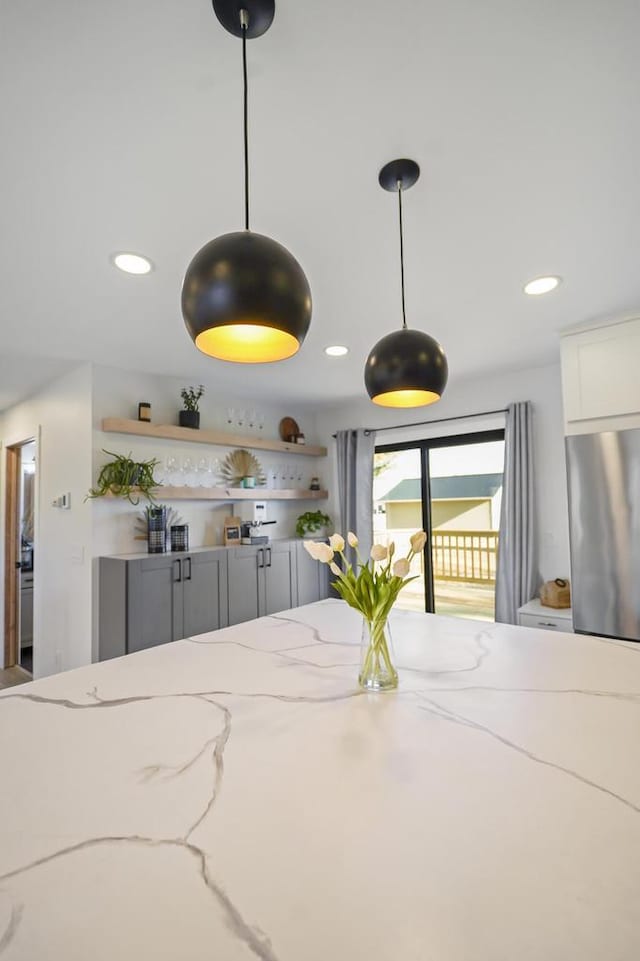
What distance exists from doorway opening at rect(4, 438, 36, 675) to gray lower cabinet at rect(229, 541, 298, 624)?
2088 millimetres

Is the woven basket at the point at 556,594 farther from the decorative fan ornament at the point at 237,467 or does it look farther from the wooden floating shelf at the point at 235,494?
the decorative fan ornament at the point at 237,467

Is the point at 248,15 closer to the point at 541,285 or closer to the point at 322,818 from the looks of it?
the point at 322,818

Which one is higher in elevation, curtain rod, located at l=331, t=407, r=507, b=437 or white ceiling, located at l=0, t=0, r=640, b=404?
white ceiling, located at l=0, t=0, r=640, b=404

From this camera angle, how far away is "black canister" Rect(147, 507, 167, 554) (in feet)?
11.3

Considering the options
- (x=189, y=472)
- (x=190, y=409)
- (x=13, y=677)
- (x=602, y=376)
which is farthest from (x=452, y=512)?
(x=13, y=677)

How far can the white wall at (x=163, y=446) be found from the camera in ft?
11.1

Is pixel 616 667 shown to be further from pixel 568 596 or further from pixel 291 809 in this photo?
pixel 568 596

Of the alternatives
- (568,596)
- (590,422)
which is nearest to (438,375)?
(590,422)

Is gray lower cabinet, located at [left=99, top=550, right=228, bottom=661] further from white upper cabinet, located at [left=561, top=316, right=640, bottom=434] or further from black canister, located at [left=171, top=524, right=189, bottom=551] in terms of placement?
white upper cabinet, located at [left=561, top=316, right=640, bottom=434]

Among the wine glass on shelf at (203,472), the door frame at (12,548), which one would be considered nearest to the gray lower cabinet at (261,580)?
the wine glass on shelf at (203,472)

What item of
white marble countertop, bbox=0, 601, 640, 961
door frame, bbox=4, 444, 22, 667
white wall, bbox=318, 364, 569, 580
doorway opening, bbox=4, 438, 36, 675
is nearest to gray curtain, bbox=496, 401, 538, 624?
→ white wall, bbox=318, 364, 569, 580

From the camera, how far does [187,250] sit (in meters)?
1.98

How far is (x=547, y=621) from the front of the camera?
3.11 m

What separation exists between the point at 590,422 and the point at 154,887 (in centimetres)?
292
